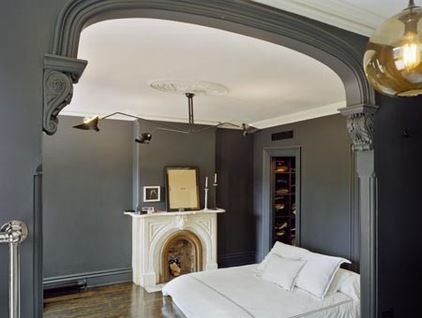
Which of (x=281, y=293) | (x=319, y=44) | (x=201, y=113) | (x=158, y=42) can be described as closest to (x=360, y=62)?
(x=319, y=44)

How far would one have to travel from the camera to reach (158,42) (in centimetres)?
243

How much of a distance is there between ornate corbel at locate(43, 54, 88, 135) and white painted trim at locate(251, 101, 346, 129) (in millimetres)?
3607

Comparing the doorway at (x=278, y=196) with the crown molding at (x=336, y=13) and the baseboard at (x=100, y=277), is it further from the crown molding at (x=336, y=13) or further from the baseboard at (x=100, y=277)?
the crown molding at (x=336, y=13)

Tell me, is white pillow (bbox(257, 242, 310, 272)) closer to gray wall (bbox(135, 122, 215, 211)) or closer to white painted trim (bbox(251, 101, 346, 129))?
gray wall (bbox(135, 122, 215, 211))

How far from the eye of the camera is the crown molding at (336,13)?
194 centimetres

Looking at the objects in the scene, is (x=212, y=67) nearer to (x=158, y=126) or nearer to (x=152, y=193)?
(x=158, y=126)

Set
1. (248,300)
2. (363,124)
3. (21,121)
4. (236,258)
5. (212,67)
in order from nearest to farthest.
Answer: (21,121) < (363,124) < (212,67) < (248,300) < (236,258)

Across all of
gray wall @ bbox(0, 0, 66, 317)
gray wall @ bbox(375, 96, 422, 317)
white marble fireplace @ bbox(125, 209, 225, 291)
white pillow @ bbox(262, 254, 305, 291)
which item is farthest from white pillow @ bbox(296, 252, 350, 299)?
gray wall @ bbox(0, 0, 66, 317)

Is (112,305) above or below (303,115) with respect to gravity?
below

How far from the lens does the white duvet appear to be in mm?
3211

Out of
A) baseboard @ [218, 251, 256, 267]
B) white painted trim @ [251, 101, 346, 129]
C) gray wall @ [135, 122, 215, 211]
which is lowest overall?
baseboard @ [218, 251, 256, 267]

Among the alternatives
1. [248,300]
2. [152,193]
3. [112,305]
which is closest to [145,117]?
[152,193]

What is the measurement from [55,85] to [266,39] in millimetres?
1253

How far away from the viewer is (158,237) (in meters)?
5.40
